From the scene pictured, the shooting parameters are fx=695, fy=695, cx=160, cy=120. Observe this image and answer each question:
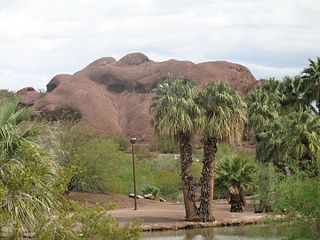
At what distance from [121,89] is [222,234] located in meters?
67.2

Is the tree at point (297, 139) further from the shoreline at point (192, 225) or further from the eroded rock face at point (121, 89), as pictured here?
the eroded rock face at point (121, 89)

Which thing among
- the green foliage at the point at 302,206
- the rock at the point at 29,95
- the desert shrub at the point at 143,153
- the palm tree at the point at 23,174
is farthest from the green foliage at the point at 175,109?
the rock at the point at 29,95

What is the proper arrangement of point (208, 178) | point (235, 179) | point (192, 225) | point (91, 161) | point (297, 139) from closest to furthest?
point (192, 225) < point (208, 178) < point (297, 139) < point (235, 179) < point (91, 161)

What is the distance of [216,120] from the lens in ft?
98.5

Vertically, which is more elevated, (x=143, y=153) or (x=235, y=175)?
(x=143, y=153)

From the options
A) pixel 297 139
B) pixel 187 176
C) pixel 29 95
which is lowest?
pixel 187 176

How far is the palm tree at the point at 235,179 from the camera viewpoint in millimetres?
36406

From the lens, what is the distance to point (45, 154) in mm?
14328

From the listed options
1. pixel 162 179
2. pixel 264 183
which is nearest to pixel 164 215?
pixel 264 183

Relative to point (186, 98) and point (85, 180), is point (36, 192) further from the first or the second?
point (85, 180)

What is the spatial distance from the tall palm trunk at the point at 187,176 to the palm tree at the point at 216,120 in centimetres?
59

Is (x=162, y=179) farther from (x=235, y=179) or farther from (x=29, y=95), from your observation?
(x=29, y=95)

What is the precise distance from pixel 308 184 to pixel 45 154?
20.9 ft

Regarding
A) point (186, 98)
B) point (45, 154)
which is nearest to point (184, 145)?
point (186, 98)
